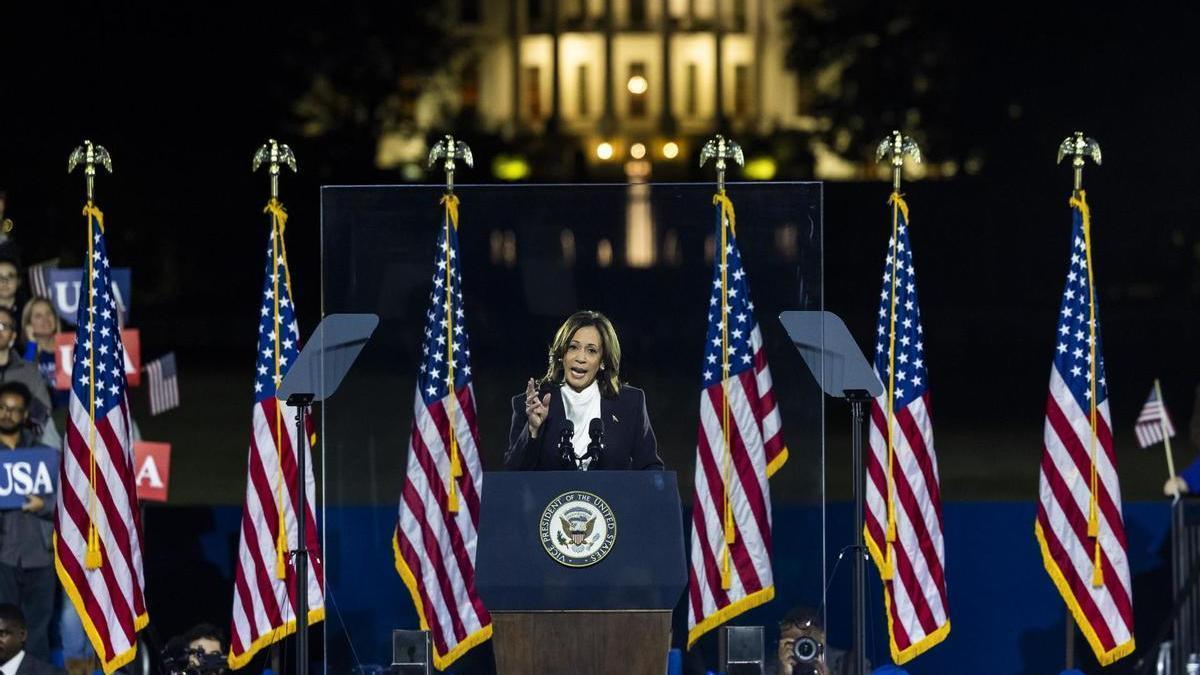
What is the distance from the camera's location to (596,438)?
35.8ft

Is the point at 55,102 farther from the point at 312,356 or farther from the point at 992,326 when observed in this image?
the point at 312,356

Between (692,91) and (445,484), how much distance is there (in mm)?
86718

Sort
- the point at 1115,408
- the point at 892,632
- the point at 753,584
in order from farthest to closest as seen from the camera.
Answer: the point at 1115,408, the point at 892,632, the point at 753,584

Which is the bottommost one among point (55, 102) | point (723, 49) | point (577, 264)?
point (577, 264)

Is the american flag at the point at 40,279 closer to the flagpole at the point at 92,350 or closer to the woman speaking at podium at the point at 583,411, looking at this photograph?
the flagpole at the point at 92,350

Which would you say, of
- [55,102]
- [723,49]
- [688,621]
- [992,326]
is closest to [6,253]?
[688,621]

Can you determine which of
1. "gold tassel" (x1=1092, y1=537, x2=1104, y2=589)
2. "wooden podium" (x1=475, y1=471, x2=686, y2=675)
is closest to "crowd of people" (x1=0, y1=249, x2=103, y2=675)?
"wooden podium" (x1=475, y1=471, x2=686, y2=675)

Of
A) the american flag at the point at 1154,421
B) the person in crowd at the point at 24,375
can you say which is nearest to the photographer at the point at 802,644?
the american flag at the point at 1154,421

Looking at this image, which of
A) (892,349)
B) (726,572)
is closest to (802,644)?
(726,572)

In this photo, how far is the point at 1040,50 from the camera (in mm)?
57938

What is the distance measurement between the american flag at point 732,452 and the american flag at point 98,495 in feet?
10.3

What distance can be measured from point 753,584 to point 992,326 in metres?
35.6

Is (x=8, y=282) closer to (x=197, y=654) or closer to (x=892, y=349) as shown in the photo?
(x=197, y=654)

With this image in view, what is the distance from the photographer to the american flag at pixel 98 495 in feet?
40.3
